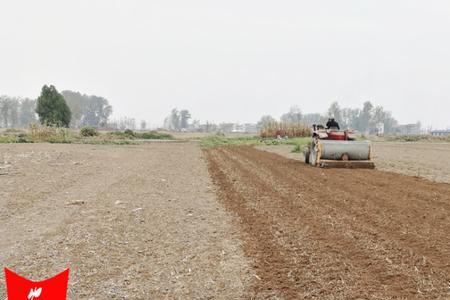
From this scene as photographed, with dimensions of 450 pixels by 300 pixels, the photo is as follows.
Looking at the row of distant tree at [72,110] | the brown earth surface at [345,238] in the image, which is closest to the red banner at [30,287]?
the brown earth surface at [345,238]

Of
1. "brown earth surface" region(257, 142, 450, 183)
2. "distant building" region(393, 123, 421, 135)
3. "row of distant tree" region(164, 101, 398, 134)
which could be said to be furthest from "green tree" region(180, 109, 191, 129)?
"brown earth surface" region(257, 142, 450, 183)

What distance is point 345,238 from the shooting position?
6355 millimetres

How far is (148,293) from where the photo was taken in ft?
14.5

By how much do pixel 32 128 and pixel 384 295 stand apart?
1498 inches

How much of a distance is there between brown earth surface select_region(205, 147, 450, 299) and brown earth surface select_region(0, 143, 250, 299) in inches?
16.5

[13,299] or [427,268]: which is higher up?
[13,299]

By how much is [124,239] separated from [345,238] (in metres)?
3.27

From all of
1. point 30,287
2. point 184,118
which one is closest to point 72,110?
point 184,118

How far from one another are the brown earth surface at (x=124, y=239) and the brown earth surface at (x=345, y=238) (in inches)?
16.5

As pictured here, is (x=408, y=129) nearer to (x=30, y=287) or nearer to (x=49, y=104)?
(x=49, y=104)

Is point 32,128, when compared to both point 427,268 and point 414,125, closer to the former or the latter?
point 427,268

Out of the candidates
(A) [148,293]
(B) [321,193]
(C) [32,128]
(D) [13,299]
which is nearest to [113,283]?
(A) [148,293]

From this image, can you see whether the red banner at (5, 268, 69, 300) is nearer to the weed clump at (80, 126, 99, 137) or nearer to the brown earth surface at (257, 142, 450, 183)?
the brown earth surface at (257, 142, 450, 183)

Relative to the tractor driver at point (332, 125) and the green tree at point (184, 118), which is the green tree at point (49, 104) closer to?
the tractor driver at point (332, 125)
